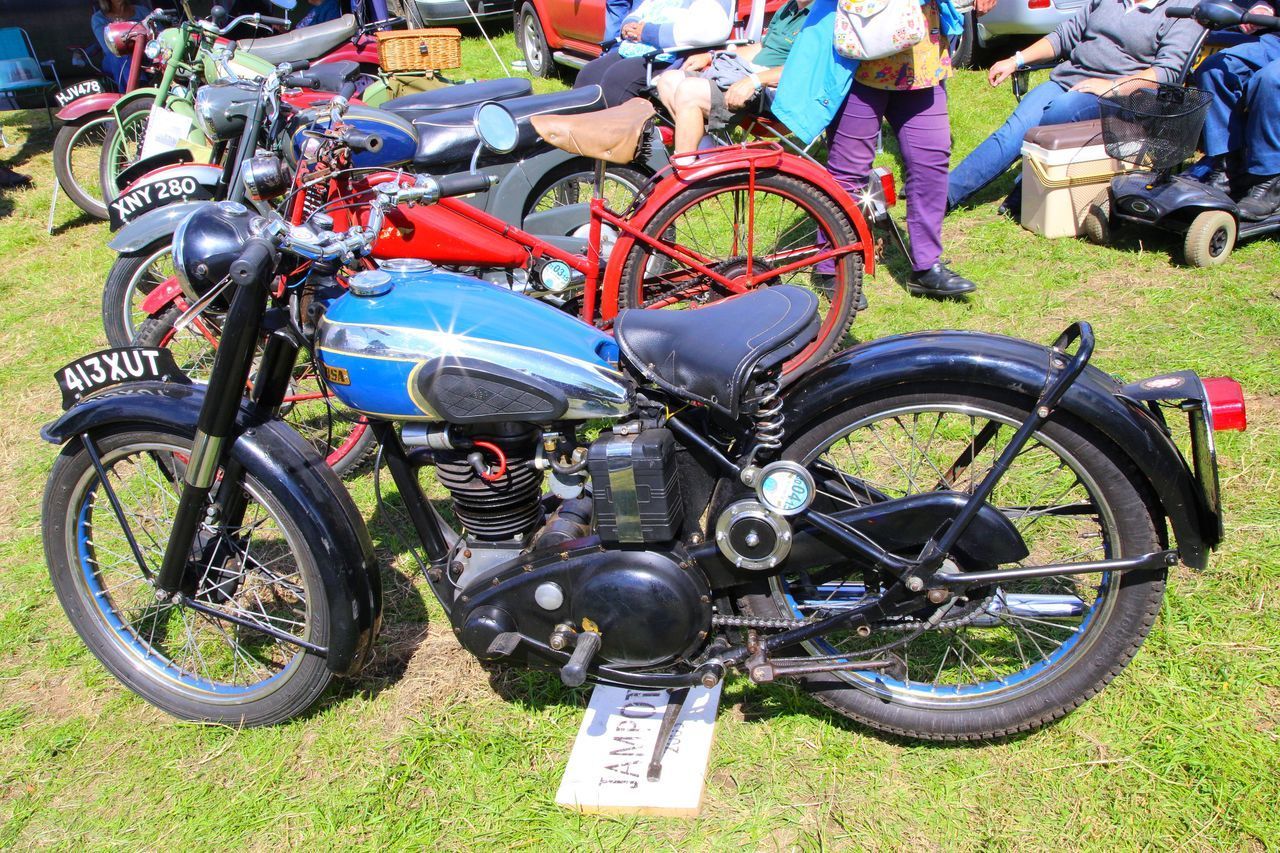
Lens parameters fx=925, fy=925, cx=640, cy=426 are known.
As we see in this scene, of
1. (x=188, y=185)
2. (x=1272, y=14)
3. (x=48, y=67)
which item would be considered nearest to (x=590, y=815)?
(x=188, y=185)

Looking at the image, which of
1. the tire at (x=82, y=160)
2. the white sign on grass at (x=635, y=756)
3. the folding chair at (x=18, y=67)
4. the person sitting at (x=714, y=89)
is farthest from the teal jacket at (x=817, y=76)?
the folding chair at (x=18, y=67)

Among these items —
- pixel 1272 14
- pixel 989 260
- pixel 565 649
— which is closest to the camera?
pixel 565 649

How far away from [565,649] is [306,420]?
2232 millimetres

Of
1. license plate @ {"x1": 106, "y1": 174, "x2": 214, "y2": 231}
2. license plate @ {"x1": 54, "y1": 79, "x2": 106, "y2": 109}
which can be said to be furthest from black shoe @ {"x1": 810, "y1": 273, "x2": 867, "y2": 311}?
license plate @ {"x1": 54, "y1": 79, "x2": 106, "y2": 109}

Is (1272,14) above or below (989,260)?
above

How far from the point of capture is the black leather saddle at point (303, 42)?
718cm

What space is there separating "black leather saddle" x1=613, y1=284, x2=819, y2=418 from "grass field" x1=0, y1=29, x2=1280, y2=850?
0.97 m

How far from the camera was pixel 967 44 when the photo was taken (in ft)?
25.9

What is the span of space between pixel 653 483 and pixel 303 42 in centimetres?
670

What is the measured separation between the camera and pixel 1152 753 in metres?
2.22

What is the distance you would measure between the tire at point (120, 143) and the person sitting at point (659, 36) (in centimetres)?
341

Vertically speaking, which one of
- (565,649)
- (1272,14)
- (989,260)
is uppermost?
(1272,14)

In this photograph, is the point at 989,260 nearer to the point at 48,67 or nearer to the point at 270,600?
the point at 270,600

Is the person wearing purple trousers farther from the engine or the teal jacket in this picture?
the engine
